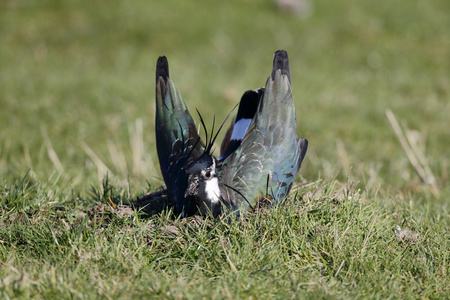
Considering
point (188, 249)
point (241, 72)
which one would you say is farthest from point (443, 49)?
point (188, 249)

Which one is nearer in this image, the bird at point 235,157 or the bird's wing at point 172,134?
the bird at point 235,157

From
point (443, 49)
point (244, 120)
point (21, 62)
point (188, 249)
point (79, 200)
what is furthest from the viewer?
point (443, 49)

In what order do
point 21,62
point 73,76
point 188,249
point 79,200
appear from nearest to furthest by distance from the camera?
point 188,249 → point 79,200 → point 73,76 → point 21,62

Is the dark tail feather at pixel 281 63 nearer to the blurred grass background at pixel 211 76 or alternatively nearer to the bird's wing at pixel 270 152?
the bird's wing at pixel 270 152

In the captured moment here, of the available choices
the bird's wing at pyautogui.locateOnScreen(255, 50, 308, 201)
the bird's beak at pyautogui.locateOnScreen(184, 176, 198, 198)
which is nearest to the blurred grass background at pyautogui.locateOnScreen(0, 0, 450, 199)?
the bird's beak at pyautogui.locateOnScreen(184, 176, 198, 198)

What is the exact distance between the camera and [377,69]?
938cm

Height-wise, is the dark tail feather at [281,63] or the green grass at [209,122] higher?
the dark tail feather at [281,63]

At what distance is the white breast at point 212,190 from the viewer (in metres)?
3.18

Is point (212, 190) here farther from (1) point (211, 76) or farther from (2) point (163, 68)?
(1) point (211, 76)

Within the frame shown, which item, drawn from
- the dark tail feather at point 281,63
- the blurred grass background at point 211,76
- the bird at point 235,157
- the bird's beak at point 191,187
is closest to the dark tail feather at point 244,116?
the bird at point 235,157

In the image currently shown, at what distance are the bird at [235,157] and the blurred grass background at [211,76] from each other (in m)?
0.72

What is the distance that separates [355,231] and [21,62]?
24.4 ft

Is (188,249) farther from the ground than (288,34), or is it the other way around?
(288,34)

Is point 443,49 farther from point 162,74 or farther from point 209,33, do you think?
point 162,74
